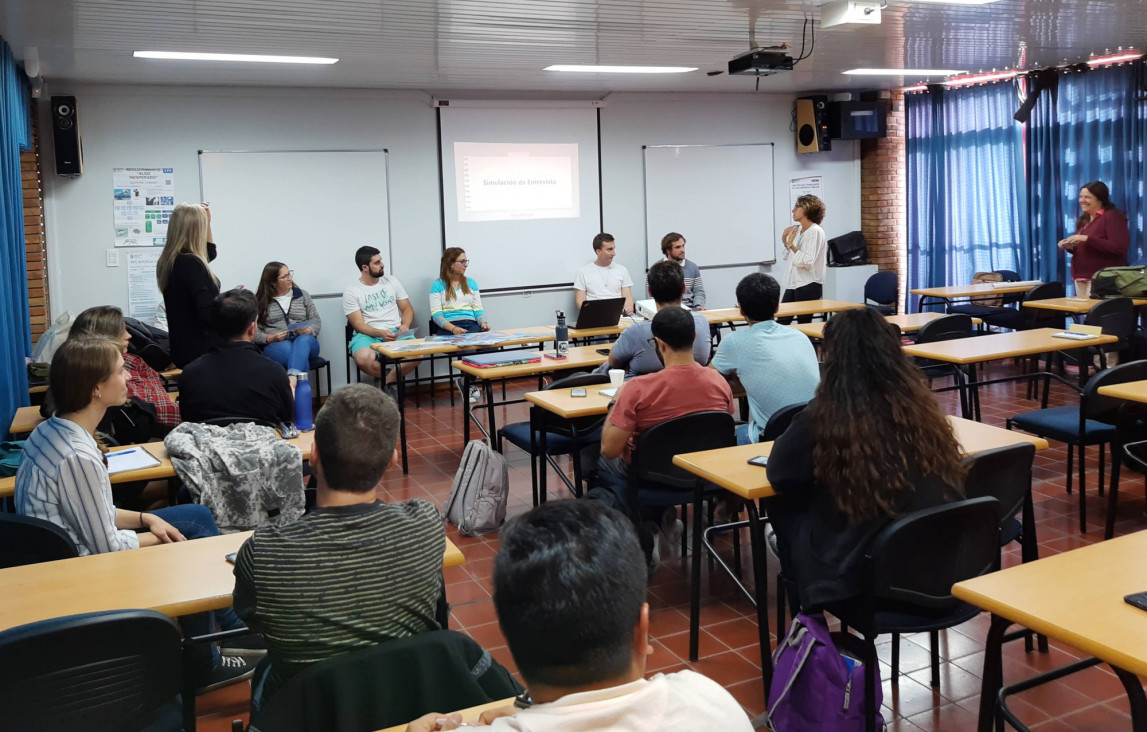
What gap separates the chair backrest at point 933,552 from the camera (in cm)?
244

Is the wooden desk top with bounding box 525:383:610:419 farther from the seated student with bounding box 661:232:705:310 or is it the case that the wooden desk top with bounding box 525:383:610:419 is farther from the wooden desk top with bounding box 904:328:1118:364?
the seated student with bounding box 661:232:705:310

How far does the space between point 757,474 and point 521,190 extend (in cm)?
646

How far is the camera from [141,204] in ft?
25.4

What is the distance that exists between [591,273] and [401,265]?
1719mm

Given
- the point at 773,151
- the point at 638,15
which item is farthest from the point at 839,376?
the point at 773,151

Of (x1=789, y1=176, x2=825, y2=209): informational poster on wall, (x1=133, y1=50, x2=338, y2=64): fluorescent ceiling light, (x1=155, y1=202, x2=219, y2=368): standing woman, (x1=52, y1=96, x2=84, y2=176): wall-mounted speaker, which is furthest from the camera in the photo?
(x1=789, y1=176, x2=825, y2=209): informational poster on wall

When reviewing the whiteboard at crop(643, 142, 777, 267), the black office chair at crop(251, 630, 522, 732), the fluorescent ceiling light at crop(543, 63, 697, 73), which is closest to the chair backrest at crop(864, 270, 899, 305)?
the whiteboard at crop(643, 142, 777, 267)

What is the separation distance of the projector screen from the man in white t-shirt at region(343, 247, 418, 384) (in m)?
0.86

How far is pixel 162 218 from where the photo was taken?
7.79 metres

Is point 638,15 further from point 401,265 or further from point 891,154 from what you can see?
point 891,154

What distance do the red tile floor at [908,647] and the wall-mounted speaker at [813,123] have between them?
209 inches

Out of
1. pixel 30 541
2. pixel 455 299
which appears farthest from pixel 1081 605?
pixel 455 299

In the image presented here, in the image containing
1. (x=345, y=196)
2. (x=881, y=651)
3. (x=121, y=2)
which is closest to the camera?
(x=881, y=651)

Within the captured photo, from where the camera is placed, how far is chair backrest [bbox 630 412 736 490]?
369 centimetres
